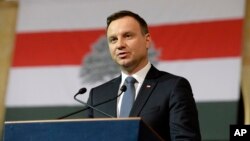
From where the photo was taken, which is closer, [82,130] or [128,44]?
[82,130]

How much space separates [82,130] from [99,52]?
360 centimetres

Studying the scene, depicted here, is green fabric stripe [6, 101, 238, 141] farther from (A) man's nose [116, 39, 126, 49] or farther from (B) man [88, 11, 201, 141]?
(A) man's nose [116, 39, 126, 49]

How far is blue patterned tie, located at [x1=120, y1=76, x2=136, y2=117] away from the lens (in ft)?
8.19

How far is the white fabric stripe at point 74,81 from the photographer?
16.3ft

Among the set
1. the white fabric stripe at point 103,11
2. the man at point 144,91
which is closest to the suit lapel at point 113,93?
the man at point 144,91

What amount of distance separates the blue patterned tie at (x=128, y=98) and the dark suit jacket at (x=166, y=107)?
4 cm

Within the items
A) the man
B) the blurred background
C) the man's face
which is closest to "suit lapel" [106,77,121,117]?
the man

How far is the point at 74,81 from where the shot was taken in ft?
18.0

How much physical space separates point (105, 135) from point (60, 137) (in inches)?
6.6

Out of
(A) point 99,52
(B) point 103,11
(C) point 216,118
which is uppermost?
(B) point 103,11

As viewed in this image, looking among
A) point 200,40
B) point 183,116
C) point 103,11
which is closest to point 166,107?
point 183,116

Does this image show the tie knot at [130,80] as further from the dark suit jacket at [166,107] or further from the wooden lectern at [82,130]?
the wooden lectern at [82,130]

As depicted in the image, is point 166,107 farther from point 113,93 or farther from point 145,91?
point 113,93

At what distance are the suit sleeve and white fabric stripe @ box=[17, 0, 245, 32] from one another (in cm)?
287
